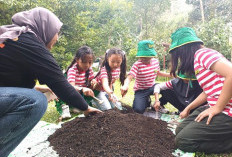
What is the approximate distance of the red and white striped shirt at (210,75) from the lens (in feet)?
6.03

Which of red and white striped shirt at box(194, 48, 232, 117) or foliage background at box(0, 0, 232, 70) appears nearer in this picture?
red and white striped shirt at box(194, 48, 232, 117)

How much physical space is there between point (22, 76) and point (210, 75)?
1.73m

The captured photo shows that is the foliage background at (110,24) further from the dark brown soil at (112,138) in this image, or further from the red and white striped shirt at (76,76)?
the dark brown soil at (112,138)

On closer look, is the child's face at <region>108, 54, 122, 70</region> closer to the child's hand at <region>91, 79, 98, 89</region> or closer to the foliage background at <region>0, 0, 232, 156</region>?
the child's hand at <region>91, 79, 98, 89</region>

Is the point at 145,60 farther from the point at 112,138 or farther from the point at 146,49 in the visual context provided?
the point at 112,138

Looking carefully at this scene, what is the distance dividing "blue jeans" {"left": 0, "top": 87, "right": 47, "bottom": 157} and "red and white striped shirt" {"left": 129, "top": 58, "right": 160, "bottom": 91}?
2023 millimetres

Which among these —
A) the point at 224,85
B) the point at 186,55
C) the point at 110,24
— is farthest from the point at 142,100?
the point at 110,24

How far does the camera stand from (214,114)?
6.09ft

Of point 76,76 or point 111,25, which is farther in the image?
point 111,25

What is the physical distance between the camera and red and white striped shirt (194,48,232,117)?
184 cm

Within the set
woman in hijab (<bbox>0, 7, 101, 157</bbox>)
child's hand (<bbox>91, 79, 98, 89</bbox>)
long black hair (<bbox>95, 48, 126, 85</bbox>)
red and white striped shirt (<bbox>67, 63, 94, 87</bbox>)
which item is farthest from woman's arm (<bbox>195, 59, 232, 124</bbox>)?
red and white striped shirt (<bbox>67, 63, 94, 87</bbox>)

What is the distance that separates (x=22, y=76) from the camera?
151 cm

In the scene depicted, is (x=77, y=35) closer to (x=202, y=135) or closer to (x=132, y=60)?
(x=132, y=60)

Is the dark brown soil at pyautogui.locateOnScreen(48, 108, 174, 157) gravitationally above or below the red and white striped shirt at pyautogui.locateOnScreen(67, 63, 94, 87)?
below
